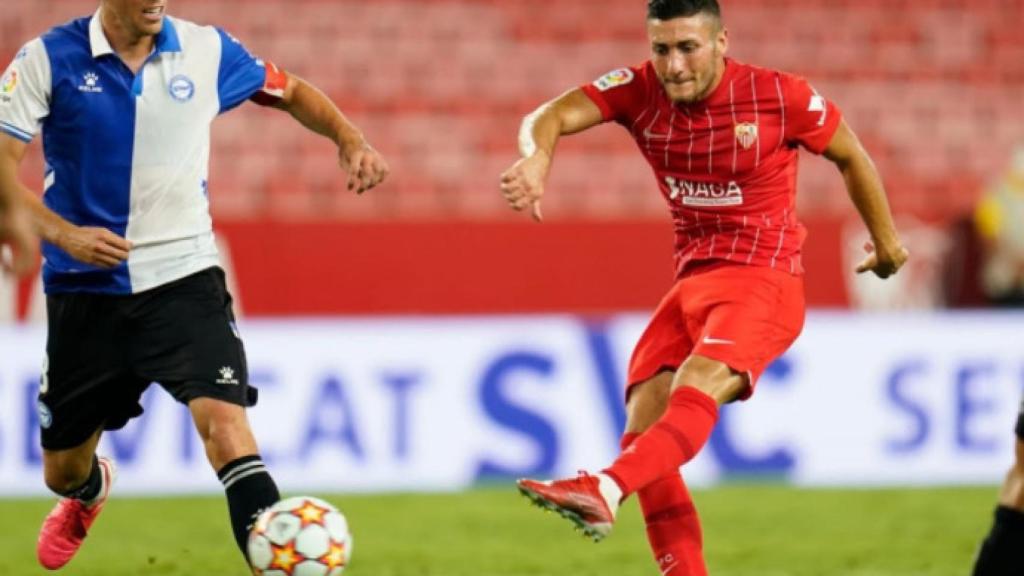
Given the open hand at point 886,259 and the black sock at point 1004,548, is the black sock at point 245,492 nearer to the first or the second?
the black sock at point 1004,548

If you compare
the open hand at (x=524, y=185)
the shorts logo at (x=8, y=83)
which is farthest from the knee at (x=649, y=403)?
the shorts logo at (x=8, y=83)

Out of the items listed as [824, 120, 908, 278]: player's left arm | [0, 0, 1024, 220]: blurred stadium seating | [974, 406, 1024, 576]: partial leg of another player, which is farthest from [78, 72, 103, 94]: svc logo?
[0, 0, 1024, 220]: blurred stadium seating

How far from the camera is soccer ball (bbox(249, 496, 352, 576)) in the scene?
493 centimetres

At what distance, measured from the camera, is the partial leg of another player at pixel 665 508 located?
5.66 metres

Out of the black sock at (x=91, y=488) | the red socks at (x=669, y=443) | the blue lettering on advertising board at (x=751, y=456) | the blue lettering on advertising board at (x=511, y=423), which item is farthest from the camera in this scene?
the blue lettering on advertising board at (x=751, y=456)

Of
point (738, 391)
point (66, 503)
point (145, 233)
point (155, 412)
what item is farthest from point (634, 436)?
point (155, 412)

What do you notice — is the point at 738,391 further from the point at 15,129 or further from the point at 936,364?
the point at 936,364

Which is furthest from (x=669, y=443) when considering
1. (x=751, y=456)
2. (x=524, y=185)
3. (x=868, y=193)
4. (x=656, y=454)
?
(x=751, y=456)

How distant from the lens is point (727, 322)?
5.54 metres

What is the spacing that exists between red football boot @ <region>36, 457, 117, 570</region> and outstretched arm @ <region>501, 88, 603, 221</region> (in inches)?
81.6

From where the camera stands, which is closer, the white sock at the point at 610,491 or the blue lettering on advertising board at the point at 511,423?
the white sock at the point at 610,491

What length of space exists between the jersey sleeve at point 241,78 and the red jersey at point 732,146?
1061 millimetres

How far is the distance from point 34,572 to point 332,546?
2.51m

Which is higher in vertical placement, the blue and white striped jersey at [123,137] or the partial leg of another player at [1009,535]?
the blue and white striped jersey at [123,137]
